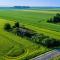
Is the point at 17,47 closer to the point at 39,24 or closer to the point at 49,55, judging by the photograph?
the point at 49,55

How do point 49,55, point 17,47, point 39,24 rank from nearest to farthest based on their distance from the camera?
point 49,55 → point 17,47 → point 39,24

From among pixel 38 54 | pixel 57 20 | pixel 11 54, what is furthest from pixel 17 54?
pixel 57 20

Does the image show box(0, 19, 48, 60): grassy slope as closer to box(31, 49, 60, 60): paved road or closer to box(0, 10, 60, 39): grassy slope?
box(31, 49, 60, 60): paved road

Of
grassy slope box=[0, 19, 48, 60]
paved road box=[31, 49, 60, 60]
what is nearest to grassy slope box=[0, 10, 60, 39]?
grassy slope box=[0, 19, 48, 60]

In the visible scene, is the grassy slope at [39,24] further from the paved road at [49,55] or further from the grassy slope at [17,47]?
the paved road at [49,55]

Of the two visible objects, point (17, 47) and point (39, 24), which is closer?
point (17, 47)

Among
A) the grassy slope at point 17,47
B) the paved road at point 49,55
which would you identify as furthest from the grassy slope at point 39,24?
the paved road at point 49,55

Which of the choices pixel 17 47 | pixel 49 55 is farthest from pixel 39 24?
pixel 49 55

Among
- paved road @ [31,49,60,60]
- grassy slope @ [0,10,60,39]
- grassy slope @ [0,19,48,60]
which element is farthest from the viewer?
grassy slope @ [0,10,60,39]

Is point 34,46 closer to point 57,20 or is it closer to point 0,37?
point 0,37

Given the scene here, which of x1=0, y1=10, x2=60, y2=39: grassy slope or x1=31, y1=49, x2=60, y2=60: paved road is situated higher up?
x1=31, y1=49, x2=60, y2=60: paved road

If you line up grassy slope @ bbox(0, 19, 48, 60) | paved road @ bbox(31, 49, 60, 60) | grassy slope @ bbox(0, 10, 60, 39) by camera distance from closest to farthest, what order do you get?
paved road @ bbox(31, 49, 60, 60), grassy slope @ bbox(0, 19, 48, 60), grassy slope @ bbox(0, 10, 60, 39)
